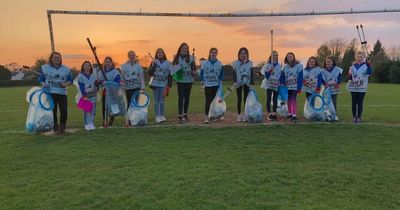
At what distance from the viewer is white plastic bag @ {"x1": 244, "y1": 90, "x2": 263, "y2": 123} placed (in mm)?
10656

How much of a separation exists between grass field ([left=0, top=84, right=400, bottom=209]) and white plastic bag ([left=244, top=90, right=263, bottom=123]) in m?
0.83

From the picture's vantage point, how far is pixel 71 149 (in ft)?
26.2

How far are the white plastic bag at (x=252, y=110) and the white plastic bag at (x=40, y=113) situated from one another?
481 cm

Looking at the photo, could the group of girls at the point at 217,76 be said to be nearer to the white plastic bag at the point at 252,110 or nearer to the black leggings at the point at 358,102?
the black leggings at the point at 358,102

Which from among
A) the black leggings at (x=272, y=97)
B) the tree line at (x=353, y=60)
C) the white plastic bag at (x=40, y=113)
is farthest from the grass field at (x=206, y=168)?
the tree line at (x=353, y=60)

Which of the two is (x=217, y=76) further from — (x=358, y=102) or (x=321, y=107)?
(x=358, y=102)

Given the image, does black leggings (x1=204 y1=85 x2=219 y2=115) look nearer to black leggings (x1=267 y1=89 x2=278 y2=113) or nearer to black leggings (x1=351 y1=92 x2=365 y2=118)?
black leggings (x1=267 y1=89 x2=278 y2=113)

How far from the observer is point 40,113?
32.1ft

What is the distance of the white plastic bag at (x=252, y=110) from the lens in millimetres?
10656

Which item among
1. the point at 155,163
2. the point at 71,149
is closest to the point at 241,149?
the point at 155,163

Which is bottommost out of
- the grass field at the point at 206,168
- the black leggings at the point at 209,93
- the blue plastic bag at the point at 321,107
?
the grass field at the point at 206,168

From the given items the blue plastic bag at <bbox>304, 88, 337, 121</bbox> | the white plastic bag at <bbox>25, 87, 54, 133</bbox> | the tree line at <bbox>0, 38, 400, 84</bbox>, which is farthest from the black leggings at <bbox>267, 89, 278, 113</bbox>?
the tree line at <bbox>0, 38, 400, 84</bbox>

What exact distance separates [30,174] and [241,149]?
3622mm

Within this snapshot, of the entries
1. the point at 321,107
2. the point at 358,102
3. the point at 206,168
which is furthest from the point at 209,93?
the point at 206,168
